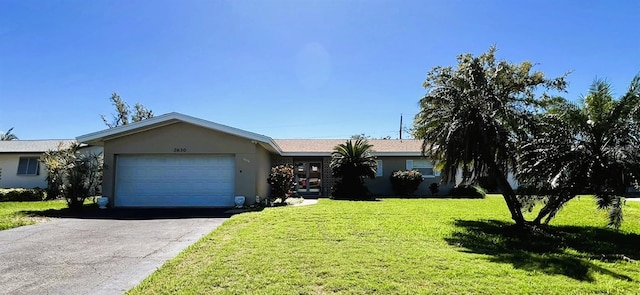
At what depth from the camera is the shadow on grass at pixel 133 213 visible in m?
12.3

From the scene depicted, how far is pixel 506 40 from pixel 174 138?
12415 mm

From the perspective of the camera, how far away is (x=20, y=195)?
18.6 m

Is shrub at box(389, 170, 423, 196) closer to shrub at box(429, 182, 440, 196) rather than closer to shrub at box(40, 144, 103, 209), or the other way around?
shrub at box(429, 182, 440, 196)

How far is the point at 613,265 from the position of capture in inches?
241

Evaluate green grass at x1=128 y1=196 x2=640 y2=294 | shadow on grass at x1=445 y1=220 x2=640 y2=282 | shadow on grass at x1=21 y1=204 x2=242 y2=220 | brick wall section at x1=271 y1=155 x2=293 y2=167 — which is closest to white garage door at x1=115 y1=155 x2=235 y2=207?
shadow on grass at x1=21 y1=204 x2=242 y2=220

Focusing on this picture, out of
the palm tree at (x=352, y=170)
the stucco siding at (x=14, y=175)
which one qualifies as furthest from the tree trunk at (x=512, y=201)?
the stucco siding at (x=14, y=175)

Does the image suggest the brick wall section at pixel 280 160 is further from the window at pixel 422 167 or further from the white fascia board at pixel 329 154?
the window at pixel 422 167

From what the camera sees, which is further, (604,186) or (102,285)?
(604,186)

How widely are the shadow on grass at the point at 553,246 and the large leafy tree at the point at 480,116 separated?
970mm

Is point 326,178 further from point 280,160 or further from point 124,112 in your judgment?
point 124,112

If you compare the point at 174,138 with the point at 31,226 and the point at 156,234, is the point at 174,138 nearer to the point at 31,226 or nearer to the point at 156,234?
the point at 31,226

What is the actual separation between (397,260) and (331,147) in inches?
687

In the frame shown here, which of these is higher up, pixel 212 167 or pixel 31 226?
pixel 212 167

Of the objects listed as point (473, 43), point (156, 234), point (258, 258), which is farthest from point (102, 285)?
point (473, 43)
